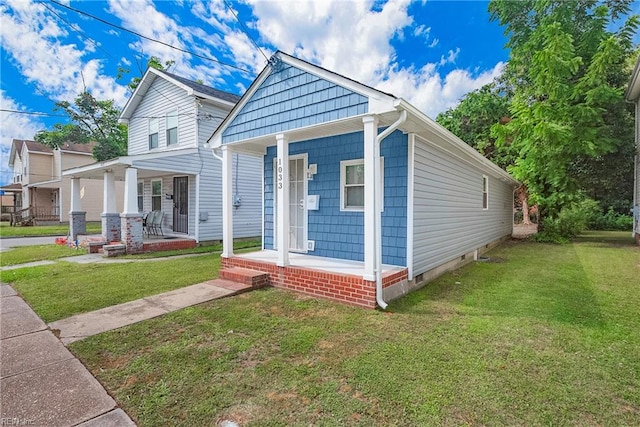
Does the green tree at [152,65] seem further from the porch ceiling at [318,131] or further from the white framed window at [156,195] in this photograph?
the porch ceiling at [318,131]

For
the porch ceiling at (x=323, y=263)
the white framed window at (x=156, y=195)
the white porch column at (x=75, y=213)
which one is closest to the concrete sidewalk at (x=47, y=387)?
the porch ceiling at (x=323, y=263)

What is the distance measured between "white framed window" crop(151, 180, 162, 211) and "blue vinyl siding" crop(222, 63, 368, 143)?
7681 mm

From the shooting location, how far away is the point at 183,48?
847 centimetres

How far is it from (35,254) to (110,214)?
2302 mm

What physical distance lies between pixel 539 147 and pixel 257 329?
42.2 ft

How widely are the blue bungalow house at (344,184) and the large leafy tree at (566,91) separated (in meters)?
6.09

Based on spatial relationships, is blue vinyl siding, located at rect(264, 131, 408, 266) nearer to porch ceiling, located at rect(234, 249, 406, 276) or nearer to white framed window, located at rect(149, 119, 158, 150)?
porch ceiling, located at rect(234, 249, 406, 276)

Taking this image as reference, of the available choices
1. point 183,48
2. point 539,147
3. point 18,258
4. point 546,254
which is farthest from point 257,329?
point 539,147

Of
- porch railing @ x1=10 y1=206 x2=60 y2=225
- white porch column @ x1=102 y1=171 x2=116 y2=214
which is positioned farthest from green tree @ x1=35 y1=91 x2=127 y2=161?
white porch column @ x1=102 y1=171 x2=116 y2=214

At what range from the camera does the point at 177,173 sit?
10414 mm

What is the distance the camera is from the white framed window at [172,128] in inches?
471

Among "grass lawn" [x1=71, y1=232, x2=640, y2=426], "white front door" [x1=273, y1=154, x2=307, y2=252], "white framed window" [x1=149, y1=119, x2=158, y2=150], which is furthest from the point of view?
"white framed window" [x1=149, y1=119, x2=158, y2=150]

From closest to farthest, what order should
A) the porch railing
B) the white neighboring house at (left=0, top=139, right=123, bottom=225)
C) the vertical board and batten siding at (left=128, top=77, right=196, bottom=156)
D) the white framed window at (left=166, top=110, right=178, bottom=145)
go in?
→ the vertical board and batten siding at (left=128, top=77, right=196, bottom=156) < the white framed window at (left=166, top=110, right=178, bottom=145) < the porch railing < the white neighboring house at (left=0, top=139, right=123, bottom=225)

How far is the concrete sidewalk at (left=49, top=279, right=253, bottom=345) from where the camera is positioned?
12.2ft
